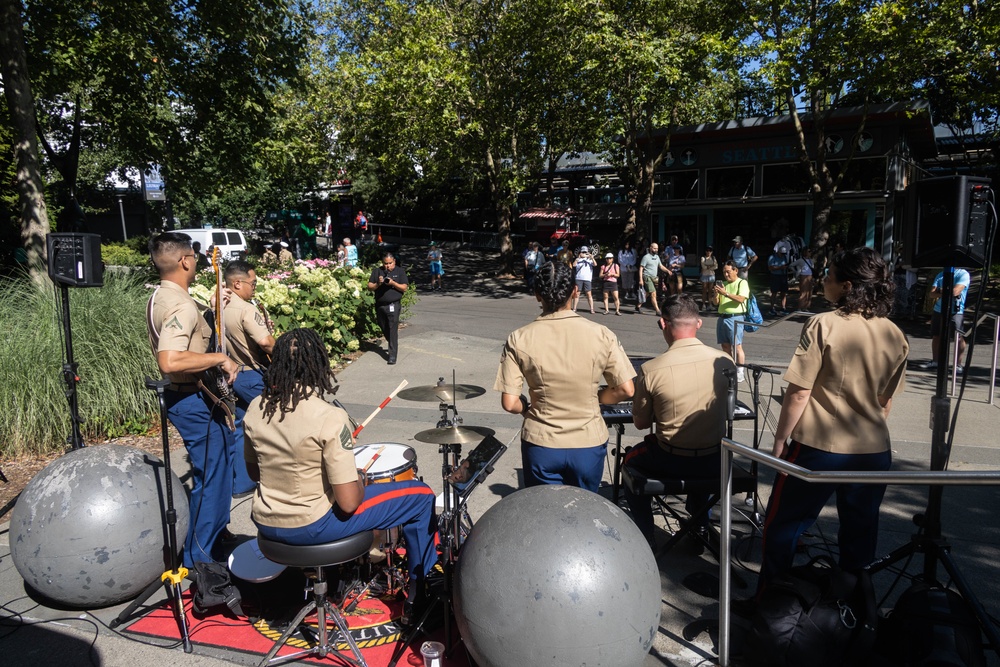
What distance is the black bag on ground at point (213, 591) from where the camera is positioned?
394cm

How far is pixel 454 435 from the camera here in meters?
4.33

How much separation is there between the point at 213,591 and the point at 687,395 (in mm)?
2865

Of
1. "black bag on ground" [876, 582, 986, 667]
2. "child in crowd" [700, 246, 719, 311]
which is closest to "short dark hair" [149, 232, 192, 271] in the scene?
"black bag on ground" [876, 582, 986, 667]

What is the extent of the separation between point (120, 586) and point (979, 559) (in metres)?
5.14

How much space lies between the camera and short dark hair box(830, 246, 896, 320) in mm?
3465

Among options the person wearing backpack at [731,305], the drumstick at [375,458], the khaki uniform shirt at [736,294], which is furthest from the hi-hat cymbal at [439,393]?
the khaki uniform shirt at [736,294]

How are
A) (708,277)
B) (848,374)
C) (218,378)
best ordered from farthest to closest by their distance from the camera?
1. (708,277)
2. (218,378)
3. (848,374)

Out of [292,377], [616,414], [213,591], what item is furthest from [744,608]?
[213,591]

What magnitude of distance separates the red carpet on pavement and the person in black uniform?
6550 mm

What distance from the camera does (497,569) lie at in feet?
9.48

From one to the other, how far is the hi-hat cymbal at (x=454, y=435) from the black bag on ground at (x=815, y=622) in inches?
71.9

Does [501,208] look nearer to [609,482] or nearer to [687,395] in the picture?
[609,482]

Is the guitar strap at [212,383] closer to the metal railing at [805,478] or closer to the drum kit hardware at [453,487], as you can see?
the drum kit hardware at [453,487]

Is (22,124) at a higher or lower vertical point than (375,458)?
higher
